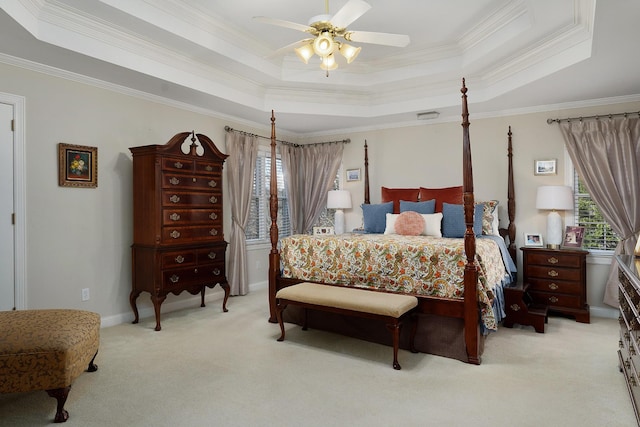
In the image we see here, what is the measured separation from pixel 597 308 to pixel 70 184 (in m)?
5.70

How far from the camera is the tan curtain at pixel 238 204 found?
525cm

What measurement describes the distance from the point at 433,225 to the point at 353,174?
208 cm

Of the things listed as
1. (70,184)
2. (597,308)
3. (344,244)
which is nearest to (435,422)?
(344,244)

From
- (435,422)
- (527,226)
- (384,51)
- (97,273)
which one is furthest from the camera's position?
(527,226)

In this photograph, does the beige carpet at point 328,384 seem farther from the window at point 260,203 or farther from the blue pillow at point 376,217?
the window at point 260,203

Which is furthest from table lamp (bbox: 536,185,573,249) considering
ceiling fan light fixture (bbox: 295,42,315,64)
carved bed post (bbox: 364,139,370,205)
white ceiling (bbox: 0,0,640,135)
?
ceiling fan light fixture (bbox: 295,42,315,64)

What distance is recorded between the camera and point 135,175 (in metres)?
4.04

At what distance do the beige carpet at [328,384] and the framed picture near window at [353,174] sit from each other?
3.01m

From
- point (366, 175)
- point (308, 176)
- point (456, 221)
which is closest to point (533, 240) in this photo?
point (456, 221)

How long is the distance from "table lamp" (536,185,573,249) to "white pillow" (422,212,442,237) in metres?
1.16

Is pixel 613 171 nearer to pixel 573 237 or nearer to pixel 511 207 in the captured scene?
pixel 573 237

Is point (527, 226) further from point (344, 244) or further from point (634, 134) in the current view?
point (344, 244)

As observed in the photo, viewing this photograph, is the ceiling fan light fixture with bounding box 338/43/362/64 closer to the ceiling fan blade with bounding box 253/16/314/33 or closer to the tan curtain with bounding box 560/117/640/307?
the ceiling fan blade with bounding box 253/16/314/33

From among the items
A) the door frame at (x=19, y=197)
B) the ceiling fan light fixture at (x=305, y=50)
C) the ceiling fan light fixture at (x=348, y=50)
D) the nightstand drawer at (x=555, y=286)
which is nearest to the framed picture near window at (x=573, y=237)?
the nightstand drawer at (x=555, y=286)
